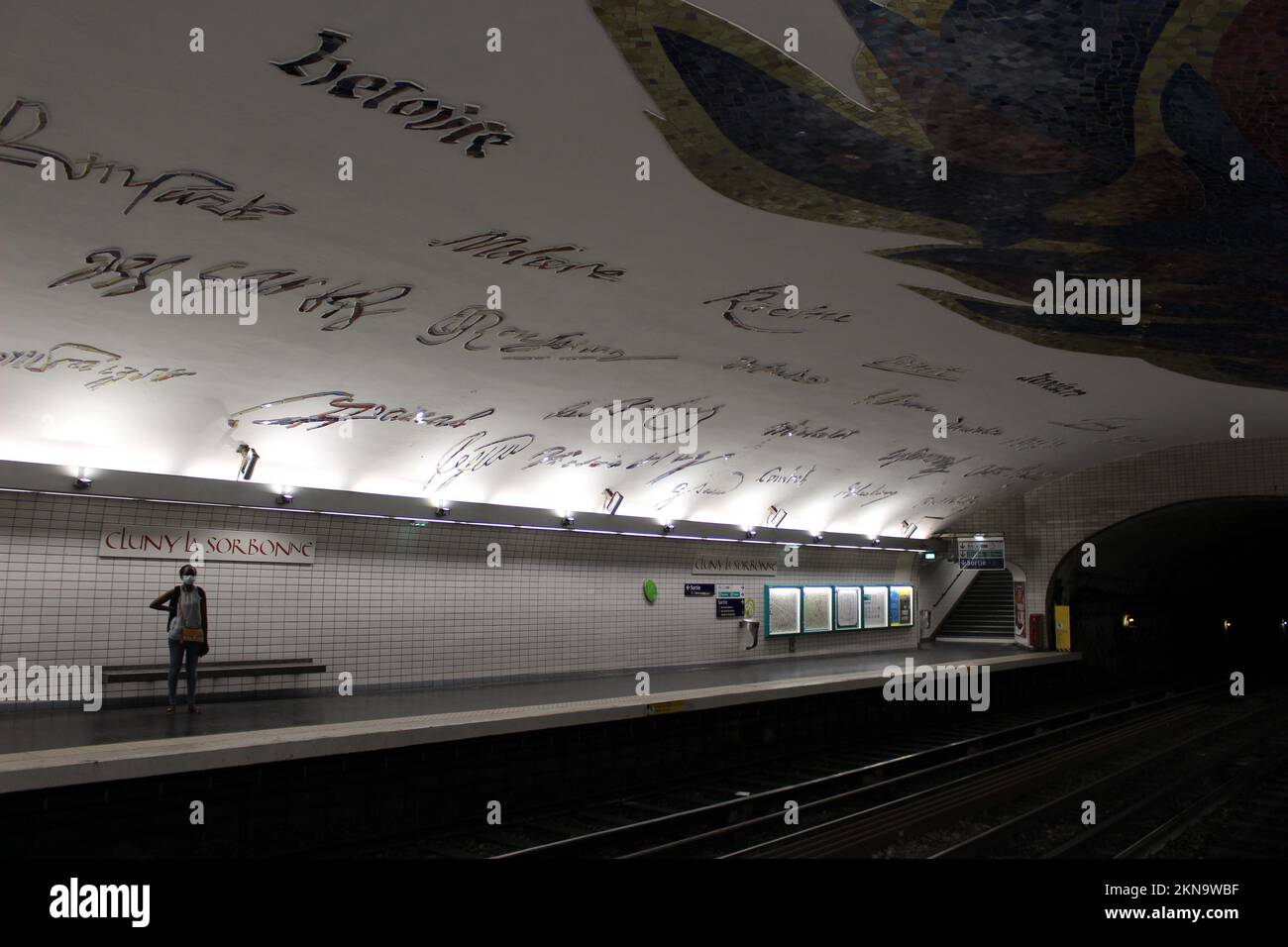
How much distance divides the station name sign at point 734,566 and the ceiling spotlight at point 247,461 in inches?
266

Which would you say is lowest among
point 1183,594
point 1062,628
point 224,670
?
point 1062,628

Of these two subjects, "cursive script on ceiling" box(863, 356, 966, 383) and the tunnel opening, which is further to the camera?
the tunnel opening

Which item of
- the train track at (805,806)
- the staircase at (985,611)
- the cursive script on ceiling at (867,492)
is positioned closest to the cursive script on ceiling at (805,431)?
the cursive script on ceiling at (867,492)

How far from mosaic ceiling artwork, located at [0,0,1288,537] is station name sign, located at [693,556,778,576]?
3910 millimetres

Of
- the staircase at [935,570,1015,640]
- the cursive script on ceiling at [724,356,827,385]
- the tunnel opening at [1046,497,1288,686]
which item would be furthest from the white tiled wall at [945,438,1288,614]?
the cursive script on ceiling at [724,356,827,385]

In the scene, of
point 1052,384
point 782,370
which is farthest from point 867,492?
point 782,370

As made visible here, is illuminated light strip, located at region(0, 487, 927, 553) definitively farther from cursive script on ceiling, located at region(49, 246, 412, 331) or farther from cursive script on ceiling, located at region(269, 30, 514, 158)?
cursive script on ceiling, located at region(269, 30, 514, 158)

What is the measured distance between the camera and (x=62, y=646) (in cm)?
744

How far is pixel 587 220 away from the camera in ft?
19.1

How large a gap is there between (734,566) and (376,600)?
6087mm

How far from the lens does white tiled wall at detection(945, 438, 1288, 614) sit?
14.6 m

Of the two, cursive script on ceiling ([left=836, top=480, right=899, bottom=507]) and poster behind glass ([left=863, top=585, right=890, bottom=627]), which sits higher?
cursive script on ceiling ([left=836, top=480, right=899, bottom=507])

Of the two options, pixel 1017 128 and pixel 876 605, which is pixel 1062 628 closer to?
pixel 876 605
